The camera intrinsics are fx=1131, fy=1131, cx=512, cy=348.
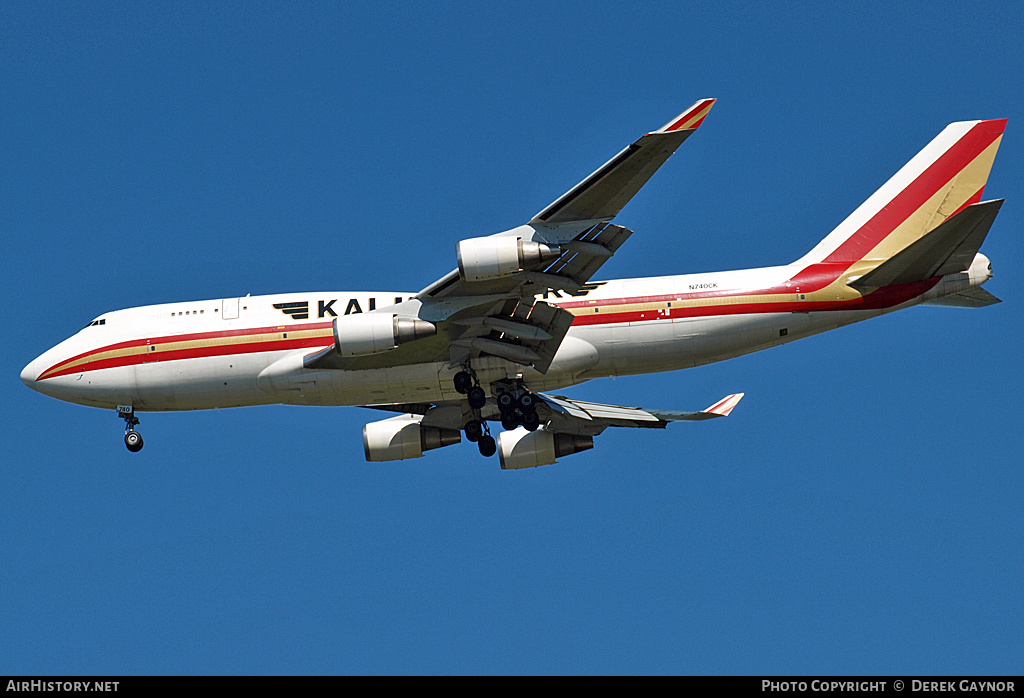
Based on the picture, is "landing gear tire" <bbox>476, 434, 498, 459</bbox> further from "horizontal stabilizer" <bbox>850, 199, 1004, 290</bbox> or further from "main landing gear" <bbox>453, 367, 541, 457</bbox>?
"horizontal stabilizer" <bbox>850, 199, 1004, 290</bbox>

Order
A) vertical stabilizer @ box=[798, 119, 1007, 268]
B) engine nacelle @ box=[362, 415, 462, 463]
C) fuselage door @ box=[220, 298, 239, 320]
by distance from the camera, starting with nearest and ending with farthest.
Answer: fuselage door @ box=[220, 298, 239, 320]
vertical stabilizer @ box=[798, 119, 1007, 268]
engine nacelle @ box=[362, 415, 462, 463]

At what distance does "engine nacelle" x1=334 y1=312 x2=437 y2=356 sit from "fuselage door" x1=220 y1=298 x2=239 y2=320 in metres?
4.35

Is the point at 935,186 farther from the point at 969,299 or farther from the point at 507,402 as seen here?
the point at 507,402

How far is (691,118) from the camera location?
22.0 m

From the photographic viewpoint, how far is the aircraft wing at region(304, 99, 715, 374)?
2280 cm

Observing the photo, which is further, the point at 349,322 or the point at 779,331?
the point at 779,331

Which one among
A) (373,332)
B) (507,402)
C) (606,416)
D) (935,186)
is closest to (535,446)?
(606,416)

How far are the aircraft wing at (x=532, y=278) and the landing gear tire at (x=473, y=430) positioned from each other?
2739 mm

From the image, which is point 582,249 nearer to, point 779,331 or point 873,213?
point 779,331

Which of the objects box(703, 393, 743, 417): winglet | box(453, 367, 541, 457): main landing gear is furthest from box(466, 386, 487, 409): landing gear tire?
box(703, 393, 743, 417): winglet

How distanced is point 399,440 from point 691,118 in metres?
14.4
